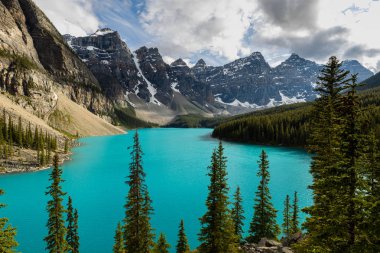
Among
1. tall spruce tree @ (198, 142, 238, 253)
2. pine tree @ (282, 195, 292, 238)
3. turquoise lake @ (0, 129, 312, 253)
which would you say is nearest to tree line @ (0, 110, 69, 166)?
turquoise lake @ (0, 129, 312, 253)

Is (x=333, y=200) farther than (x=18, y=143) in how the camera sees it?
No

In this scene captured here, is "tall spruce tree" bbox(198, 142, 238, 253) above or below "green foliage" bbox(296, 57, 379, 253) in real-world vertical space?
below

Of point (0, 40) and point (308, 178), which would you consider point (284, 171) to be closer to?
point (308, 178)

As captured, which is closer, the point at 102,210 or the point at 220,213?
the point at 220,213

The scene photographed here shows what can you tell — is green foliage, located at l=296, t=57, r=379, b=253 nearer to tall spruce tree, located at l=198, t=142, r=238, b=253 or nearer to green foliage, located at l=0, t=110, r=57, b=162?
tall spruce tree, located at l=198, t=142, r=238, b=253

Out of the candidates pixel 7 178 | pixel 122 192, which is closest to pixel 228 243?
pixel 122 192

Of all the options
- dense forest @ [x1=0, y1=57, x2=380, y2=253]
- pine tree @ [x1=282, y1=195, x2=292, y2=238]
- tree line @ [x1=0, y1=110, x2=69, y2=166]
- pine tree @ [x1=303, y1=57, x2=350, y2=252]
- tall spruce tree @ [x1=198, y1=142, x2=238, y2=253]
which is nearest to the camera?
dense forest @ [x1=0, y1=57, x2=380, y2=253]

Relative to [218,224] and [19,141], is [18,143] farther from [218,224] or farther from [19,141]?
[218,224]

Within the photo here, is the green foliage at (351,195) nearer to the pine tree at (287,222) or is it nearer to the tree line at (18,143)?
the pine tree at (287,222)

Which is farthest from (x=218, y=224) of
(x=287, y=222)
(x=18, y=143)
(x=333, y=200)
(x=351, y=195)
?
(x=18, y=143)

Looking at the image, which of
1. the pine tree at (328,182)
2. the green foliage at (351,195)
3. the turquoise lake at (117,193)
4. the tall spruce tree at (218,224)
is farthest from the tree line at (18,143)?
the green foliage at (351,195)

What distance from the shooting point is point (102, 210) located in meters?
46.0

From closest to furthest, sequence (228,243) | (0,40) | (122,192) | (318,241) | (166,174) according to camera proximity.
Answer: (318,241), (228,243), (122,192), (166,174), (0,40)

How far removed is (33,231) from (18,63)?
588 ft
